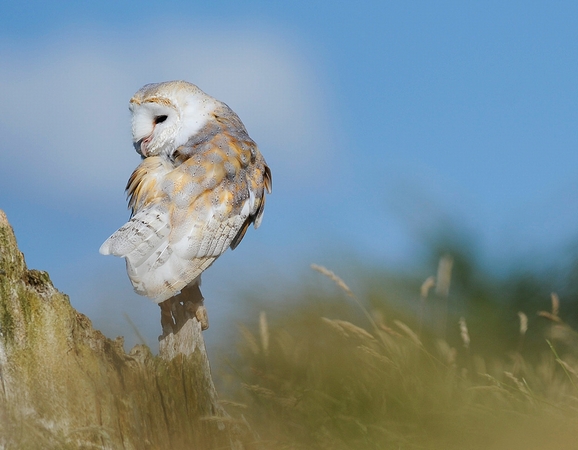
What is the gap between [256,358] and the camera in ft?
11.5

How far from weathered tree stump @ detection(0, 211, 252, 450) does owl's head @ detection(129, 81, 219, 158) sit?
3.68 ft

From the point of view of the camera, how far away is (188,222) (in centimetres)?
298

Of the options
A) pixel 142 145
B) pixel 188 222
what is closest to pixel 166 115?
pixel 142 145

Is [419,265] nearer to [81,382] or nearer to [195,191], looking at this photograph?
[195,191]

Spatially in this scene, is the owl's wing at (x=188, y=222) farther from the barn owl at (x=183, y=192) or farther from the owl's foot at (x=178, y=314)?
the owl's foot at (x=178, y=314)

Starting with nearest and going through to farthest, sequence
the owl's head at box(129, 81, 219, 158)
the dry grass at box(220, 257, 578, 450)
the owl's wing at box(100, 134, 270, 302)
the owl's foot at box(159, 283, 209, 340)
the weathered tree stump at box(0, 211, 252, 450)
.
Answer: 1. the weathered tree stump at box(0, 211, 252, 450)
2. the dry grass at box(220, 257, 578, 450)
3. the owl's wing at box(100, 134, 270, 302)
4. the owl's foot at box(159, 283, 209, 340)
5. the owl's head at box(129, 81, 219, 158)

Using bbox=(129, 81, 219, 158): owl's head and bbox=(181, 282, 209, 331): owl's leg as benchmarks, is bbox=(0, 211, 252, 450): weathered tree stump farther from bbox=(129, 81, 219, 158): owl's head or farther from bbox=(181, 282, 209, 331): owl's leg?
bbox=(129, 81, 219, 158): owl's head

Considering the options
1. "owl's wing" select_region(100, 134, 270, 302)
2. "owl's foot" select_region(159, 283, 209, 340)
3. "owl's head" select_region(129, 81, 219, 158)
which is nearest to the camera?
"owl's wing" select_region(100, 134, 270, 302)

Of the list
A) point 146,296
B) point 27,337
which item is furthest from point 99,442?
point 146,296

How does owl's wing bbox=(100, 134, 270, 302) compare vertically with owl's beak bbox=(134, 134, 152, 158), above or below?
below

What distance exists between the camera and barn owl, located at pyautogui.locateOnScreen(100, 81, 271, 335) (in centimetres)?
284

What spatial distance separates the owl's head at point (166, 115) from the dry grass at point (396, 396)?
1.05 meters

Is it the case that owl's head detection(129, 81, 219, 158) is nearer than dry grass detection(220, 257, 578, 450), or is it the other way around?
dry grass detection(220, 257, 578, 450)

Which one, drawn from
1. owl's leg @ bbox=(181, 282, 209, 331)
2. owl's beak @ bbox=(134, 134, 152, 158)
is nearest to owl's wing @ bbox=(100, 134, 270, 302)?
owl's leg @ bbox=(181, 282, 209, 331)
